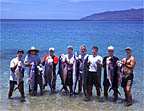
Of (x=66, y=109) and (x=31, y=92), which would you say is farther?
(x=31, y=92)

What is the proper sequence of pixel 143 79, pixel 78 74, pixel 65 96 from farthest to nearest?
pixel 143 79, pixel 65 96, pixel 78 74

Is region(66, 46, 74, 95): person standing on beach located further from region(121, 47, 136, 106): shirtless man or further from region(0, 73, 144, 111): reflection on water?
region(121, 47, 136, 106): shirtless man

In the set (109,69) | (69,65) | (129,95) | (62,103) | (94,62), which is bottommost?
(62,103)

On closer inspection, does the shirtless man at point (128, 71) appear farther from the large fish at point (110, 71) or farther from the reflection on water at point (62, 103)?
the reflection on water at point (62, 103)

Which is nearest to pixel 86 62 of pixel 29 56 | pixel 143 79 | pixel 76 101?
pixel 76 101

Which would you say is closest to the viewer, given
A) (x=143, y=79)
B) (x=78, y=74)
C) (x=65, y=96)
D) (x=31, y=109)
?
(x=31, y=109)

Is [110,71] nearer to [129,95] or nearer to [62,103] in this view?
[129,95]

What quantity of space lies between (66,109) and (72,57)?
6.83ft

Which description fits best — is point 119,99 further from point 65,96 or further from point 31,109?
point 31,109

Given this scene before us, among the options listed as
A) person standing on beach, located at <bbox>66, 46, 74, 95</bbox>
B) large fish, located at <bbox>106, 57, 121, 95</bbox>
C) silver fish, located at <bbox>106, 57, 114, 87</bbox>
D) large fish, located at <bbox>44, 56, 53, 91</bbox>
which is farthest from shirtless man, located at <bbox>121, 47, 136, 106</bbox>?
large fish, located at <bbox>44, 56, 53, 91</bbox>

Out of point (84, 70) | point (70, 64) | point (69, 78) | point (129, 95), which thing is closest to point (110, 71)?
point (84, 70)

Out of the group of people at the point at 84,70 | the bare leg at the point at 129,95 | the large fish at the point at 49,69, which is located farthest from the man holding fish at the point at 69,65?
the bare leg at the point at 129,95

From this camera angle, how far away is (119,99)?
33.2ft

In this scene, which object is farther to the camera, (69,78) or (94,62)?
(69,78)
